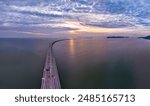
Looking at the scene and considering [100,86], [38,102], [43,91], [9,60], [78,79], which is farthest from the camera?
[9,60]

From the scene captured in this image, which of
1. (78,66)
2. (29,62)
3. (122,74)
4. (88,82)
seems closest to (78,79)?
(88,82)

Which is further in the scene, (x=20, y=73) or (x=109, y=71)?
(x=109, y=71)

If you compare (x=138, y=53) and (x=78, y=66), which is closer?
(x=78, y=66)

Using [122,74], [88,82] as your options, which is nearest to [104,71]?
[122,74]

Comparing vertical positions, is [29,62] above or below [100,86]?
below

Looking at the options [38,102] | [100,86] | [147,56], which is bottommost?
[147,56]

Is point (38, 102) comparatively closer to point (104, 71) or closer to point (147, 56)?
point (104, 71)

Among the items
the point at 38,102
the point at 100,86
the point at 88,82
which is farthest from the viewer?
the point at 88,82

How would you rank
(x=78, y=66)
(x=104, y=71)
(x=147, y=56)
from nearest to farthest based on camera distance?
(x=104, y=71), (x=78, y=66), (x=147, y=56)

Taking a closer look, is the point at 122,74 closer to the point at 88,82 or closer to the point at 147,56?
the point at 88,82
